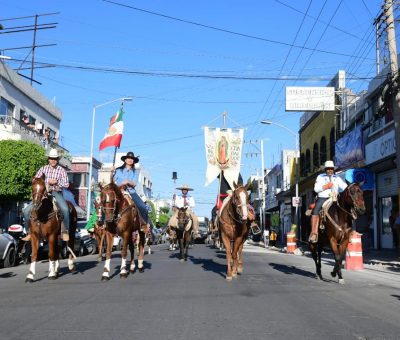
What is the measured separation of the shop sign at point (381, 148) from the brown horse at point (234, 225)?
12877 millimetres

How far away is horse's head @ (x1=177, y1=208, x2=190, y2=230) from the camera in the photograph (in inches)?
687

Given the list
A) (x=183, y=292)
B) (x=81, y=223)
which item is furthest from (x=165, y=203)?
(x=183, y=292)

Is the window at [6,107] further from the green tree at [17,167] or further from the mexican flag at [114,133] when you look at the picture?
the mexican flag at [114,133]

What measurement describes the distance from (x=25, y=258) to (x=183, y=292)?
10.1 meters

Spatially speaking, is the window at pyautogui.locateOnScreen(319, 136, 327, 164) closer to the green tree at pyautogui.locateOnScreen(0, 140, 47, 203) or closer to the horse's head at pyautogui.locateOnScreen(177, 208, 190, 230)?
the green tree at pyautogui.locateOnScreen(0, 140, 47, 203)

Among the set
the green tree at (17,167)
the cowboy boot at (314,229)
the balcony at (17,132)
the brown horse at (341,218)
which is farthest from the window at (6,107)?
the brown horse at (341,218)

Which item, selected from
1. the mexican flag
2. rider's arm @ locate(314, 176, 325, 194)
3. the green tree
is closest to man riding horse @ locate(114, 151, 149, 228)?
rider's arm @ locate(314, 176, 325, 194)

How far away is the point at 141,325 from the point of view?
20.5 feet

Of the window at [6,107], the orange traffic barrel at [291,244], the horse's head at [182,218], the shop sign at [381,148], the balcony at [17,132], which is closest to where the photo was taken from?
the horse's head at [182,218]

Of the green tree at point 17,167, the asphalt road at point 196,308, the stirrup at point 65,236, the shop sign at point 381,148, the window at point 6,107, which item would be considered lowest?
the asphalt road at point 196,308

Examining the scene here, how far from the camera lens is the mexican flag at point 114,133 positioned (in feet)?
69.1

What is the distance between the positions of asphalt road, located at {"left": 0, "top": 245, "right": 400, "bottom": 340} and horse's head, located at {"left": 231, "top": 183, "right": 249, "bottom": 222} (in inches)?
59.3

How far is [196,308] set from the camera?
24.5 feet

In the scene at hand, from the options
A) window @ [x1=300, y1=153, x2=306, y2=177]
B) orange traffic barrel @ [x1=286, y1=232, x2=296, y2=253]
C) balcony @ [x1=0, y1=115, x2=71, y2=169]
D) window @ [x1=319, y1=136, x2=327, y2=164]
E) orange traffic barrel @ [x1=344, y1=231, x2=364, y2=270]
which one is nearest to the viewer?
orange traffic barrel @ [x1=344, y1=231, x2=364, y2=270]
